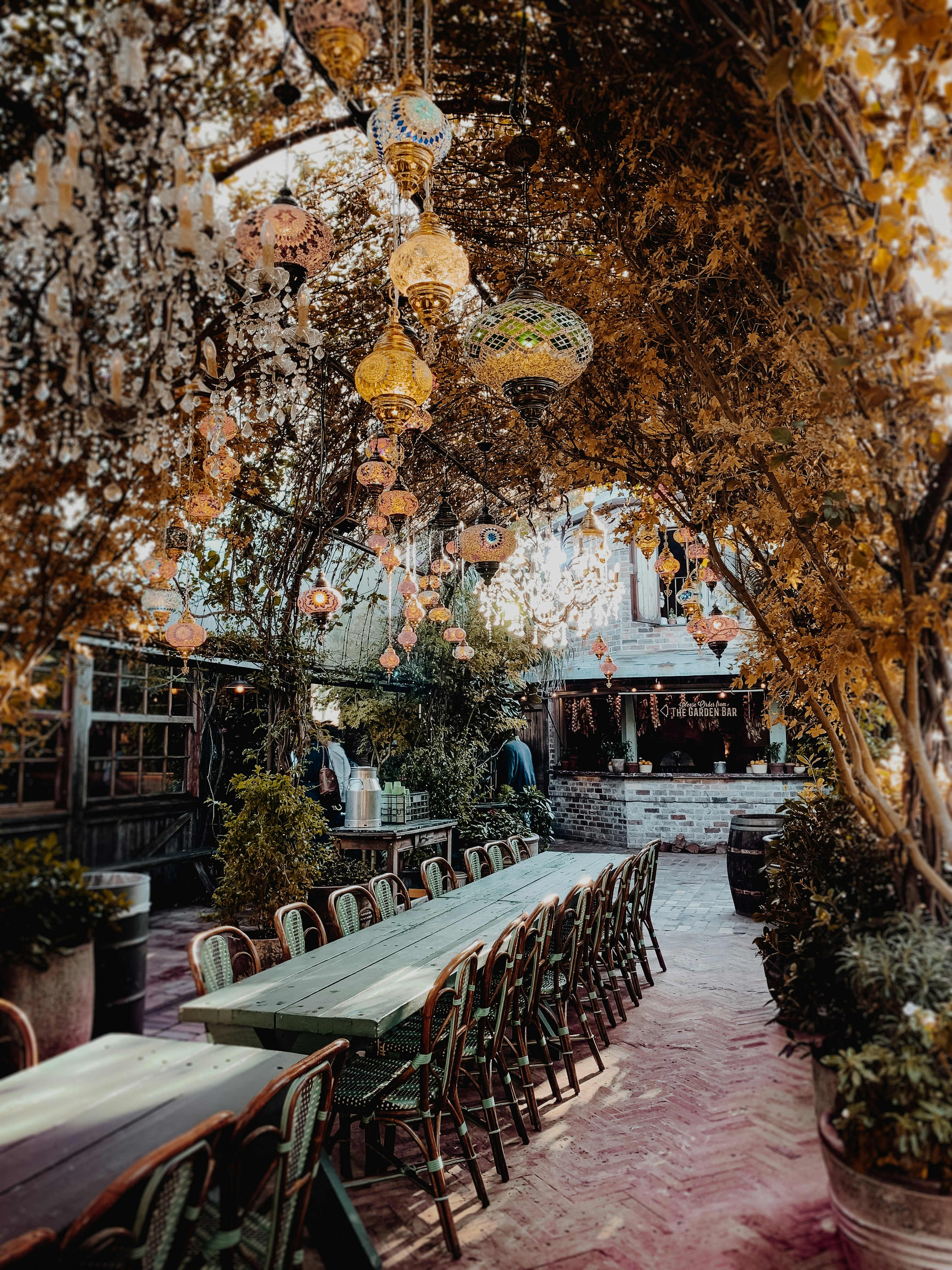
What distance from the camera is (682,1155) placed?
319 cm

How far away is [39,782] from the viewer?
1.97 m

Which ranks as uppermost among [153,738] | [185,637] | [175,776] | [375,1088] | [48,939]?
[185,637]

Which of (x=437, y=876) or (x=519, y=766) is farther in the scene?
(x=519, y=766)

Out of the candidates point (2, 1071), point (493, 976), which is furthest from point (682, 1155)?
point (2, 1071)

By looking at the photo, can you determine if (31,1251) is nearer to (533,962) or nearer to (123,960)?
(123,960)

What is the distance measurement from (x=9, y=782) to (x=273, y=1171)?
1239mm

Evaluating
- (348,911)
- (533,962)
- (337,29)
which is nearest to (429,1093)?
(533,962)

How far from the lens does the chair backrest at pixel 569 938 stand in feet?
13.4

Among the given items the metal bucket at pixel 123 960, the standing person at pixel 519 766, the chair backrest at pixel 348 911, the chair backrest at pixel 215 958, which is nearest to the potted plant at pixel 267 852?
the chair backrest at pixel 348 911

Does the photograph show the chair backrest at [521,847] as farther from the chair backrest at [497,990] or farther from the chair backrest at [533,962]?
the chair backrest at [497,990]

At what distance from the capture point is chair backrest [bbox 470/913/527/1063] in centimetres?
318

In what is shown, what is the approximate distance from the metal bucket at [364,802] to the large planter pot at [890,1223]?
218 inches

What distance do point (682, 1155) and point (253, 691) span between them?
4353mm

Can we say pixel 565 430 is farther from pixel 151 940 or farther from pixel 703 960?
pixel 703 960
